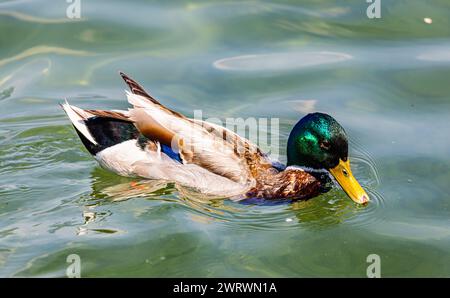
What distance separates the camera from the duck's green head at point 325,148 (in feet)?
25.2

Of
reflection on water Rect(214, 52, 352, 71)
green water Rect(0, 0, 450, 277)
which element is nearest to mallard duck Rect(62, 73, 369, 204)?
green water Rect(0, 0, 450, 277)

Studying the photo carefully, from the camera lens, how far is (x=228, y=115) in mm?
9500

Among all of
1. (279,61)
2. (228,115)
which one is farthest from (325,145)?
(279,61)

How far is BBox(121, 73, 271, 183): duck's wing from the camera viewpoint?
790 cm

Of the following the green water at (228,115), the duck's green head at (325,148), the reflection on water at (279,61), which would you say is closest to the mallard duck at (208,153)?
the duck's green head at (325,148)

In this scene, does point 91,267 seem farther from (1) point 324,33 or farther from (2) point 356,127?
(1) point 324,33

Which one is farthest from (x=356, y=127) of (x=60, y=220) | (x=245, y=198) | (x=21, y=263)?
(x=21, y=263)

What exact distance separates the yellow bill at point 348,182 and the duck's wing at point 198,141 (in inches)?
28.2

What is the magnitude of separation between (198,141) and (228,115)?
160 centimetres

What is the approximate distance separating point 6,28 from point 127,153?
12.5ft

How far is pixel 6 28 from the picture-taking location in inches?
435

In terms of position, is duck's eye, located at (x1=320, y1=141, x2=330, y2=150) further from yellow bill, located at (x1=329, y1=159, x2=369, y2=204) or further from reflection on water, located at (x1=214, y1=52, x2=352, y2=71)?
reflection on water, located at (x1=214, y1=52, x2=352, y2=71)

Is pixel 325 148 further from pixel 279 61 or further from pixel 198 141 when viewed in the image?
pixel 279 61
